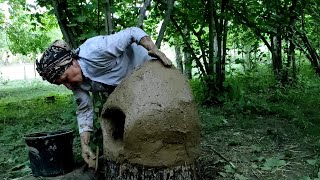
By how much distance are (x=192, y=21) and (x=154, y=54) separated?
3868mm

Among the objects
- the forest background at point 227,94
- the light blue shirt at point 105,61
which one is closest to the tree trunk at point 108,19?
the forest background at point 227,94

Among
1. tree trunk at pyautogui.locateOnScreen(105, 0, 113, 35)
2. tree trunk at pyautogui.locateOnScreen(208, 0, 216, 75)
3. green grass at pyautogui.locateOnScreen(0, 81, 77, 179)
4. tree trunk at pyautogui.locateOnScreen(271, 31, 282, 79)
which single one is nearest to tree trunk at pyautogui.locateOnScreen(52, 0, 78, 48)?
tree trunk at pyautogui.locateOnScreen(105, 0, 113, 35)

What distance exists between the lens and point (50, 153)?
333 centimetres

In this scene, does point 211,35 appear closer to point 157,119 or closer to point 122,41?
point 122,41

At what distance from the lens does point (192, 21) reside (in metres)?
6.56

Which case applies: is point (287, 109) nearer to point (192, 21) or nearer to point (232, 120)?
point (232, 120)

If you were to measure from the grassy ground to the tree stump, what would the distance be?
0.45 m

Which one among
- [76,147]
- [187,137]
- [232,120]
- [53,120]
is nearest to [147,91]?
[187,137]

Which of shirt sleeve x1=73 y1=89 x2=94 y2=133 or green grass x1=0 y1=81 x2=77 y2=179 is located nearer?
shirt sleeve x1=73 y1=89 x2=94 y2=133

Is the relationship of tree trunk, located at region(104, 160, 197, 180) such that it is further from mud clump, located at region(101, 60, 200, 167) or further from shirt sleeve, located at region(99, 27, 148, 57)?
shirt sleeve, located at region(99, 27, 148, 57)

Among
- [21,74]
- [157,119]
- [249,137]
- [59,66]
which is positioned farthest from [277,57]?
[21,74]

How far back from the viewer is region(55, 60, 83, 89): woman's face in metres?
2.84

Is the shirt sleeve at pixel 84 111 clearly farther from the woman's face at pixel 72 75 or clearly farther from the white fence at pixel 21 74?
the white fence at pixel 21 74

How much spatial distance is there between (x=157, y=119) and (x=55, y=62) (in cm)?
85
